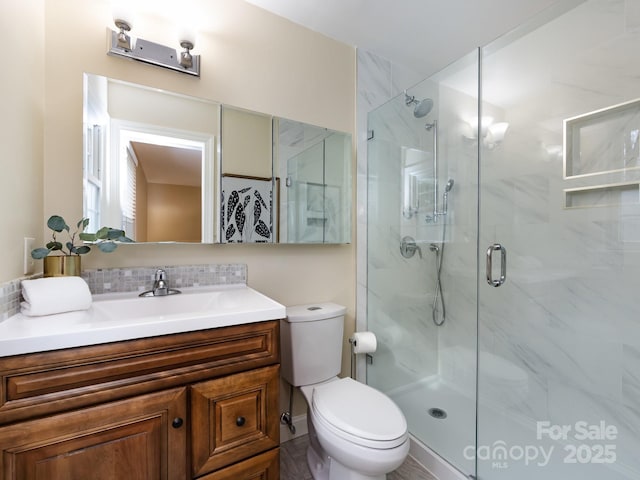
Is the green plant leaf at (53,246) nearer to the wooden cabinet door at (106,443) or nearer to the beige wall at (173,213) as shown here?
the beige wall at (173,213)

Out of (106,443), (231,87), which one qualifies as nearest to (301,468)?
(106,443)

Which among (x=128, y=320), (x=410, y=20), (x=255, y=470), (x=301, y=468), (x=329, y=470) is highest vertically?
(x=410, y=20)

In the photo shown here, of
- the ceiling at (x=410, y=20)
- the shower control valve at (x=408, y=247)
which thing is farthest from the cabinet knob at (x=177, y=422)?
the ceiling at (x=410, y=20)

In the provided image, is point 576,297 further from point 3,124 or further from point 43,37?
point 43,37

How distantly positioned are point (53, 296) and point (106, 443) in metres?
0.47

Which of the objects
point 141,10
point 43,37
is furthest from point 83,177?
point 141,10

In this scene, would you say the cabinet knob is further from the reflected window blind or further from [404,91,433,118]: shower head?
[404,91,433,118]: shower head

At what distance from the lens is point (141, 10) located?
1.35 meters

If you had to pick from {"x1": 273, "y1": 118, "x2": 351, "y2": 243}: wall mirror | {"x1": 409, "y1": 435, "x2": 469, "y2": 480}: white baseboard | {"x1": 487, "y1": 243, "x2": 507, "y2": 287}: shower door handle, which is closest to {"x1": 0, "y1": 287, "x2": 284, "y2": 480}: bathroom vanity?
{"x1": 273, "y1": 118, "x2": 351, "y2": 243}: wall mirror

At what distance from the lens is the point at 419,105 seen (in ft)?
6.32

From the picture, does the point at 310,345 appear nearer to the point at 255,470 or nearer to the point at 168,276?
the point at 255,470

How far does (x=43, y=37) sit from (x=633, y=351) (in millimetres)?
2883

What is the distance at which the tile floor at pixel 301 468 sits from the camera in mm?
1475

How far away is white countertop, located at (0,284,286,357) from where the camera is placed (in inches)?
29.0
